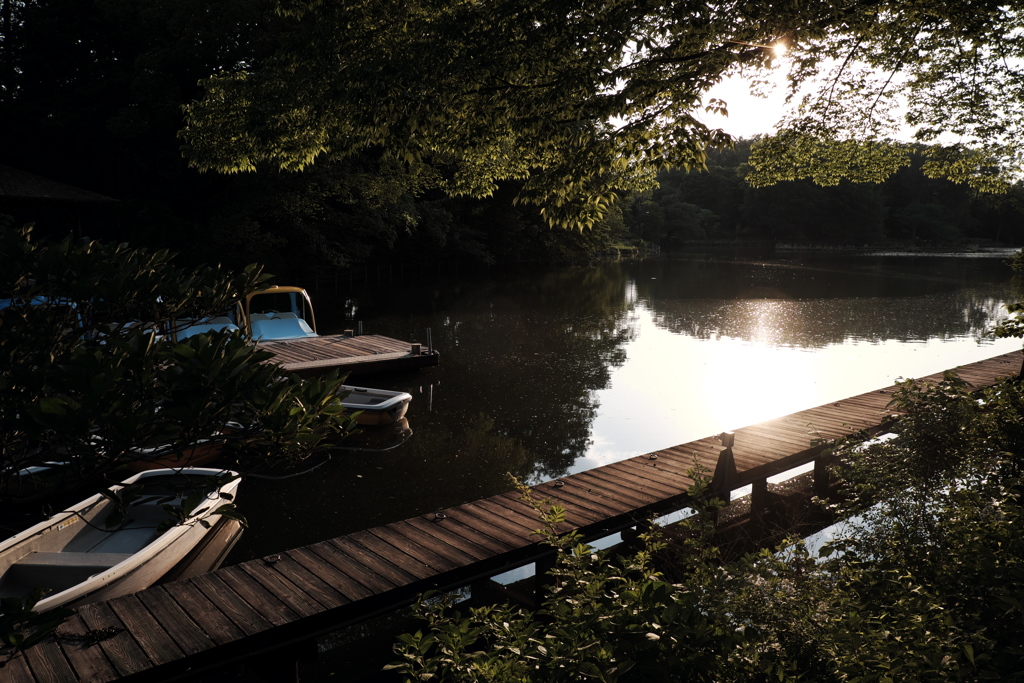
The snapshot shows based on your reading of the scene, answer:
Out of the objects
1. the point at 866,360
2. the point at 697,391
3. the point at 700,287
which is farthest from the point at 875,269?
the point at 697,391

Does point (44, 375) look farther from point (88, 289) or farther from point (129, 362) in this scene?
point (88, 289)

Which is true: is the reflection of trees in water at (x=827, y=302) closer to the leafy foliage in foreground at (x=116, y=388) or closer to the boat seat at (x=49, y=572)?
the boat seat at (x=49, y=572)

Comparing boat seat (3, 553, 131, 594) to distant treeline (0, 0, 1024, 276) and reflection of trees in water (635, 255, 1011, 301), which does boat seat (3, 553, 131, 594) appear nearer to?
distant treeline (0, 0, 1024, 276)

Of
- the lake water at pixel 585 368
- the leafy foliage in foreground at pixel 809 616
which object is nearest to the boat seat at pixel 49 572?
the lake water at pixel 585 368

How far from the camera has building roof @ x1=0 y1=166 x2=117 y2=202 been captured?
21641mm

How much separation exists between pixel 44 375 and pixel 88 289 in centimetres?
92

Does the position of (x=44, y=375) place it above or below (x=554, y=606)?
above

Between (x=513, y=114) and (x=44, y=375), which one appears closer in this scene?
(x=44, y=375)

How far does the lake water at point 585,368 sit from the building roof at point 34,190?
9856 millimetres

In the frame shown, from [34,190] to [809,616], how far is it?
26.8m

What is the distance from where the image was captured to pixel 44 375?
2.07m

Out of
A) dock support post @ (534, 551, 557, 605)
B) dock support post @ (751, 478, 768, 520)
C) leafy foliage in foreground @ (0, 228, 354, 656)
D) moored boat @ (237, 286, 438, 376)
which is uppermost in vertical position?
leafy foliage in foreground @ (0, 228, 354, 656)

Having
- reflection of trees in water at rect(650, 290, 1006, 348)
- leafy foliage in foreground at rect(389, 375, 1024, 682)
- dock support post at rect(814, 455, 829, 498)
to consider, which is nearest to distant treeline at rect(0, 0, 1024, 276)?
reflection of trees in water at rect(650, 290, 1006, 348)

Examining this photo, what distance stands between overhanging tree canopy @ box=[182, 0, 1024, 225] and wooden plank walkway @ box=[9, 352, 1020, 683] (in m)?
3.64
